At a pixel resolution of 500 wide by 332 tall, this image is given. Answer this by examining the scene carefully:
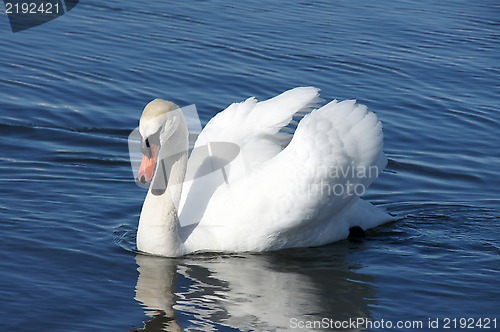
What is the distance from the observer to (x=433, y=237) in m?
9.44

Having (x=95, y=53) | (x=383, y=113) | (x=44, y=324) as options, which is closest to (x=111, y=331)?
(x=44, y=324)

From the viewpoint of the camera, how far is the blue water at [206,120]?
791 centimetres

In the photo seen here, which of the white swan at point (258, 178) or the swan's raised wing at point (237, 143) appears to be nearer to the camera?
the white swan at point (258, 178)

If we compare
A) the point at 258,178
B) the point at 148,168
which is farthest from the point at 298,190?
the point at 148,168

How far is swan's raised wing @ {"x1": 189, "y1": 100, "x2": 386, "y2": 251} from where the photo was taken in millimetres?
8727

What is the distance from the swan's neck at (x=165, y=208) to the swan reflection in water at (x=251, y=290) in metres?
0.11

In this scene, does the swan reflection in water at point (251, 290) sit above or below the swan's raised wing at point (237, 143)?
below

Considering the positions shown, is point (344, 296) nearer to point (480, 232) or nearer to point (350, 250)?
point (350, 250)

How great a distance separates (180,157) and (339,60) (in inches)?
259
